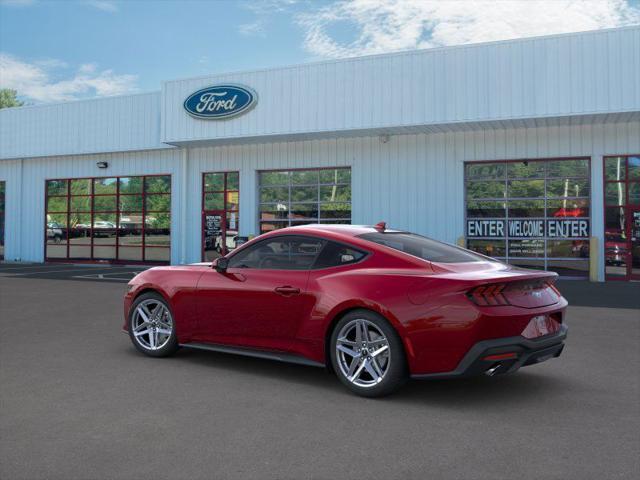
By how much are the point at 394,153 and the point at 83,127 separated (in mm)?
12729

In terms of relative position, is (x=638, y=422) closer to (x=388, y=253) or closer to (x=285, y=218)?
(x=388, y=253)

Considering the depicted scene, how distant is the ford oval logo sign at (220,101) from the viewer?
19984 mm

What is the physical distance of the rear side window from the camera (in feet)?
17.3

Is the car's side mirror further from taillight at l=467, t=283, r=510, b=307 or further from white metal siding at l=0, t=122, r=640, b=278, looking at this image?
white metal siding at l=0, t=122, r=640, b=278

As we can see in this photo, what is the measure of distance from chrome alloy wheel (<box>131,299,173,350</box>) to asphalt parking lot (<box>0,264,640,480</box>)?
198 mm

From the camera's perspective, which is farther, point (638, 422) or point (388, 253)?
point (388, 253)

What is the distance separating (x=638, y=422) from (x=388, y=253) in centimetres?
215

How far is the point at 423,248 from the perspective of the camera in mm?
5465

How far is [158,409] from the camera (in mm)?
4633

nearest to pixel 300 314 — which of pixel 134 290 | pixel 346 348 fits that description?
pixel 346 348

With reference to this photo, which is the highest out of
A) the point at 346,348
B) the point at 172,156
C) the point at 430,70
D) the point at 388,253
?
the point at 430,70

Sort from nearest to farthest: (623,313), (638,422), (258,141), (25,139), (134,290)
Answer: (638,422) → (134,290) → (623,313) → (258,141) → (25,139)

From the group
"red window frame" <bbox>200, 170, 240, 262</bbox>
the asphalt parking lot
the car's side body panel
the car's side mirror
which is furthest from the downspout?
the car's side mirror

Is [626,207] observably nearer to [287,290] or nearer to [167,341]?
[287,290]
